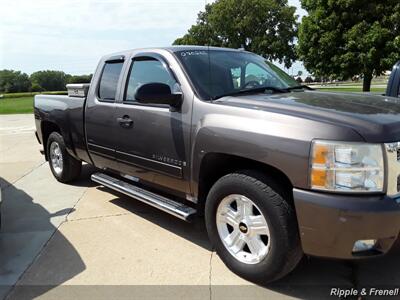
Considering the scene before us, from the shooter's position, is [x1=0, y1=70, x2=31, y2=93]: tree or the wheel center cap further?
[x1=0, y1=70, x2=31, y2=93]: tree

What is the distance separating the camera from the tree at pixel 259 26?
3575 centimetres

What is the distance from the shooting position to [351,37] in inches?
670

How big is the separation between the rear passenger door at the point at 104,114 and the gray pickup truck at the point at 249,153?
18 mm

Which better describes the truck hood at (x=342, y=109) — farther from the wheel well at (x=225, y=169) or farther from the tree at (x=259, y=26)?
the tree at (x=259, y=26)

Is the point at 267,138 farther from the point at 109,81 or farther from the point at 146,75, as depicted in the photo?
the point at 109,81

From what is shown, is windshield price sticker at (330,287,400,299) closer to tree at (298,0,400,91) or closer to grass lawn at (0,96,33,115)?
tree at (298,0,400,91)

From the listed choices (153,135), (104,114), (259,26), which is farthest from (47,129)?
(259,26)

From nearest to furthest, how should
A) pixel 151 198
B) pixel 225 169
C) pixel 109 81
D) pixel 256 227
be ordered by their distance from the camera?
pixel 256 227 → pixel 225 169 → pixel 151 198 → pixel 109 81

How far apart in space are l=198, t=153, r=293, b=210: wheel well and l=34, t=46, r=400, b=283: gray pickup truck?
0.01m

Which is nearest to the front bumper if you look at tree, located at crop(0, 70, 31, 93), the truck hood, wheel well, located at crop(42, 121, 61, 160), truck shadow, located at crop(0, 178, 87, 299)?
the truck hood

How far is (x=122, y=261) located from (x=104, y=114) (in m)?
1.77

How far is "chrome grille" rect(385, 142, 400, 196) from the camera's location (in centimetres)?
284

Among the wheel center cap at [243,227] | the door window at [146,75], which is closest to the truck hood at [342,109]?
the door window at [146,75]

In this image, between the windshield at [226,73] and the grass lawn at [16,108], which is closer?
the windshield at [226,73]
